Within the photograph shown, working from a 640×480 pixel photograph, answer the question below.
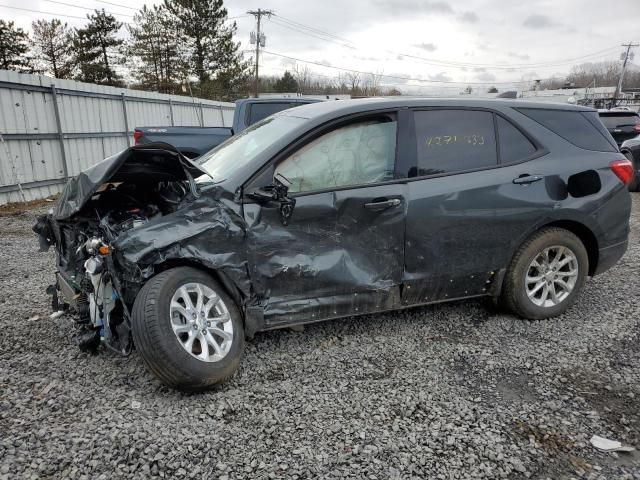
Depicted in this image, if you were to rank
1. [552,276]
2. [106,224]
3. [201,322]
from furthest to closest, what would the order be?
[552,276], [106,224], [201,322]

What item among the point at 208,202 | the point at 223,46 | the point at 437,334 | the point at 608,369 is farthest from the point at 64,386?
the point at 223,46

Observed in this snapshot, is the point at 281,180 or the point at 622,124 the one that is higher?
the point at 622,124

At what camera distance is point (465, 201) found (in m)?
3.53

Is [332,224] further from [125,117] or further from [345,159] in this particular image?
[125,117]

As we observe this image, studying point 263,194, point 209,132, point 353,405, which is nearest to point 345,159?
point 263,194

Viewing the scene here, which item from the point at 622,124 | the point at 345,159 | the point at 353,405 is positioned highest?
the point at 622,124

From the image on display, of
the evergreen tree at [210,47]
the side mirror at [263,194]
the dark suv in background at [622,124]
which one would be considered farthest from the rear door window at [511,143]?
the evergreen tree at [210,47]

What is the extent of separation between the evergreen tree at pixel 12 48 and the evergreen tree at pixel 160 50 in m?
7.04

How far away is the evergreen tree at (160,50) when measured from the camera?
35.2m

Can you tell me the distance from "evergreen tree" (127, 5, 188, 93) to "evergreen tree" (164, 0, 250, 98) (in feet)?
2.21

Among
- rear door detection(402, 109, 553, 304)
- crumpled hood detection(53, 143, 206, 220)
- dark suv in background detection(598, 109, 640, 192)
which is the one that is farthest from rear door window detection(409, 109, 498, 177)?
dark suv in background detection(598, 109, 640, 192)

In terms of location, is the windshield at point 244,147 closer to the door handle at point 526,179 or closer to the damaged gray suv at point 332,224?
the damaged gray suv at point 332,224

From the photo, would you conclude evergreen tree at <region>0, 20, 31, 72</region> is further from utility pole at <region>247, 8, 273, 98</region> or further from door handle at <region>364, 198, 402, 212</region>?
door handle at <region>364, 198, 402, 212</region>

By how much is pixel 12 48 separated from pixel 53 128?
2865cm
